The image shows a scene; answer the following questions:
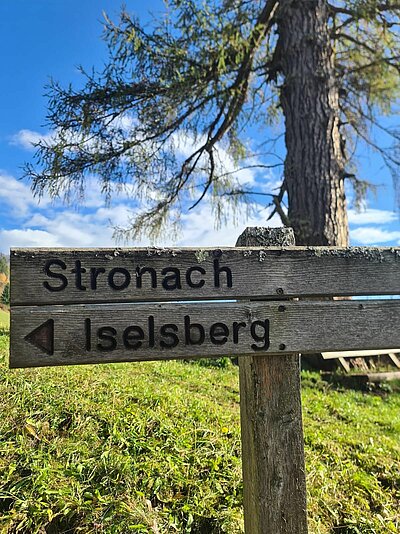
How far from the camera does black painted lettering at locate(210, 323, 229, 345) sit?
175cm

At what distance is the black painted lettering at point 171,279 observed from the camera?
174 cm

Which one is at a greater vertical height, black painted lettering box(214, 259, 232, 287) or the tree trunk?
the tree trunk

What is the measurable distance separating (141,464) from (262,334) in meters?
1.22

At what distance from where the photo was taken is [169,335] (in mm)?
1714

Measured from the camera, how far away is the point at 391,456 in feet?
11.3

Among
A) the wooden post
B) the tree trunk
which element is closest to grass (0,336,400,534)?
the wooden post

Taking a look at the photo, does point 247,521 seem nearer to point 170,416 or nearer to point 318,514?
point 318,514

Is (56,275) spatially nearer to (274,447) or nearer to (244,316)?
(244,316)

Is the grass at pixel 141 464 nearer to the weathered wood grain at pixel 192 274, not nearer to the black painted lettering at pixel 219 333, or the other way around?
the black painted lettering at pixel 219 333

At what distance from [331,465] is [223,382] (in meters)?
2.01

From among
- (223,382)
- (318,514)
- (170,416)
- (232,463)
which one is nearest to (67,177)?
(223,382)

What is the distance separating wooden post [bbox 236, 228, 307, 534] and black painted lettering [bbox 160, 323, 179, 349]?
1.12ft

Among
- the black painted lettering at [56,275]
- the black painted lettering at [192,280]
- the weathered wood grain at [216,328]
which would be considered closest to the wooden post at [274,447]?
the weathered wood grain at [216,328]

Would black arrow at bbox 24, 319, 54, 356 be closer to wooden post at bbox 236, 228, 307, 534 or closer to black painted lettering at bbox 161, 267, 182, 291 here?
black painted lettering at bbox 161, 267, 182, 291
